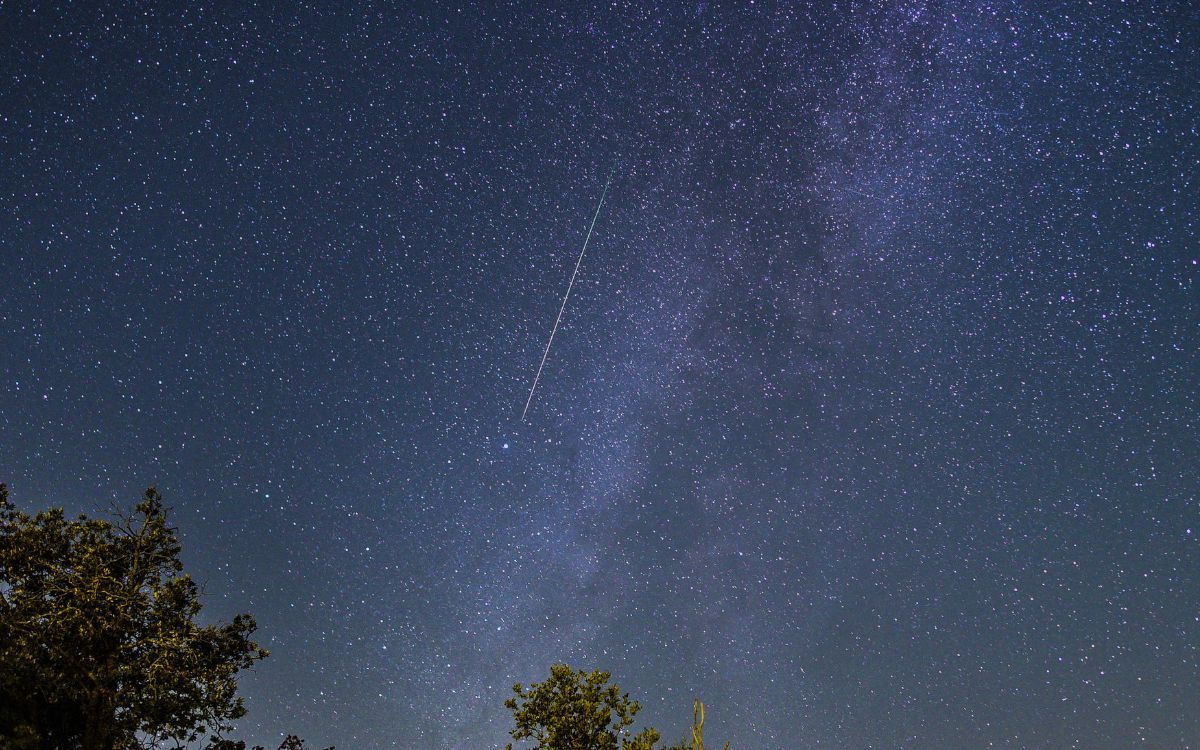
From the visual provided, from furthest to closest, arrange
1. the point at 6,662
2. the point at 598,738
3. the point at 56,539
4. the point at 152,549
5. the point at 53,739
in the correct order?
1. the point at 598,738
2. the point at 152,549
3. the point at 56,539
4. the point at 53,739
5. the point at 6,662

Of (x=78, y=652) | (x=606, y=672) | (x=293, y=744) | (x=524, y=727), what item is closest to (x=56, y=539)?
(x=78, y=652)

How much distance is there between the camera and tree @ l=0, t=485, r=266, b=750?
1182cm

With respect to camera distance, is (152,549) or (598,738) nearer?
(152,549)

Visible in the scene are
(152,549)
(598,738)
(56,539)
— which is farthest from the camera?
(598,738)

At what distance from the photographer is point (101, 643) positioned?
13.0 metres

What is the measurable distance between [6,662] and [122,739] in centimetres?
283

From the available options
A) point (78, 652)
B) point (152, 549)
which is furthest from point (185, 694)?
point (152, 549)

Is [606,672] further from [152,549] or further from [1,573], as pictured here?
[1,573]

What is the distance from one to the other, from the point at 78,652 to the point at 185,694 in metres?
2.03

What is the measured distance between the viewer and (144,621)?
1363cm

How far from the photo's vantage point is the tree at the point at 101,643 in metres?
11.8

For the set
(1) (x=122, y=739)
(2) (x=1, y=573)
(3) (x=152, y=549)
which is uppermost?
(3) (x=152, y=549)

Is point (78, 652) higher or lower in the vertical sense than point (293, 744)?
Answer: higher

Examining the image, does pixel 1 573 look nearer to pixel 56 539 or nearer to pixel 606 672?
pixel 56 539
